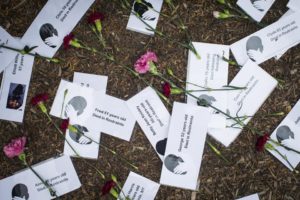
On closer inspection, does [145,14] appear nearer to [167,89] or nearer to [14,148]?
[167,89]

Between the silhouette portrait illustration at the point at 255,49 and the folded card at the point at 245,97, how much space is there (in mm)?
29

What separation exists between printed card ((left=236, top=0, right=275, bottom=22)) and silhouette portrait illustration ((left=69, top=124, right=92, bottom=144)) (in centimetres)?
79

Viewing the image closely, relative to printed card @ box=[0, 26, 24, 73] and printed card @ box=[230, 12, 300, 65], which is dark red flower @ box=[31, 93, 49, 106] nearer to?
printed card @ box=[0, 26, 24, 73]

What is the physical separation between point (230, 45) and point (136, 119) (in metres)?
0.47

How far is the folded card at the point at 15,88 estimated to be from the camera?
4.40 ft

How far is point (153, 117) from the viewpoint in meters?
1.32

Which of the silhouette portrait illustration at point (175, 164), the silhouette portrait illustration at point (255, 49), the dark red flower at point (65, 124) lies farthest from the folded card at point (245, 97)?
the dark red flower at point (65, 124)

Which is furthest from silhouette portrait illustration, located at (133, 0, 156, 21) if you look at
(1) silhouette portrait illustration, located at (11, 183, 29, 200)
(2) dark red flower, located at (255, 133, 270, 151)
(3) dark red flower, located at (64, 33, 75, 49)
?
(1) silhouette portrait illustration, located at (11, 183, 29, 200)

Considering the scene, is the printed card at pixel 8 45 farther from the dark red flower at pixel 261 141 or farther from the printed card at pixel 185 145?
the dark red flower at pixel 261 141

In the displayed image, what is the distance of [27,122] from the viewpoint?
4.45 feet

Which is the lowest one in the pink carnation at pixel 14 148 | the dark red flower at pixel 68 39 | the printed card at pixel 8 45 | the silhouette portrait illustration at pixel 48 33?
the pink carnation at pixel 14 148

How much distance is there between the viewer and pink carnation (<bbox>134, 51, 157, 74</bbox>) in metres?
1.29

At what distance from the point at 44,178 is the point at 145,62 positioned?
61 cm

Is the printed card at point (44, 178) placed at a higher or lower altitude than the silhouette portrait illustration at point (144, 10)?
lower
